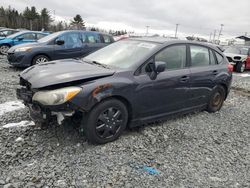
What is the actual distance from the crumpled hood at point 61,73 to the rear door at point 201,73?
1.84 metres

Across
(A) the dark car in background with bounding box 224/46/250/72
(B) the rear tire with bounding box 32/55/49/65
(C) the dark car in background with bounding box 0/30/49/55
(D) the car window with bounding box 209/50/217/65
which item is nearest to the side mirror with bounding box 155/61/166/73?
(D) the car window with bounding box 209/50/217/65

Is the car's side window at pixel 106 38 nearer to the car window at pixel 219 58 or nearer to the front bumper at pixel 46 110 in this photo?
the car window at pixel 219 58

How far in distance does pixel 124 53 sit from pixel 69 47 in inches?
216

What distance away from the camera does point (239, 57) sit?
43.8 feet

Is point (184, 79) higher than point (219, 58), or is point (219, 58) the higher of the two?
point (219, 58)

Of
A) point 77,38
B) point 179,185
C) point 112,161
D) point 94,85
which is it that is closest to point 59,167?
point 112,161

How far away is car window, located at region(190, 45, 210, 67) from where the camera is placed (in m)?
4.62

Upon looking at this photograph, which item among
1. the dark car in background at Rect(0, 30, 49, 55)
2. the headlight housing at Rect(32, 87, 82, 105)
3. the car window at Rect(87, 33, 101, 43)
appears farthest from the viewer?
the dark car in background at Rect(0, 30, 49, 55)

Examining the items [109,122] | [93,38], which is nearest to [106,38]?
[93,38]

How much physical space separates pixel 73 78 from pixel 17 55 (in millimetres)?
5986

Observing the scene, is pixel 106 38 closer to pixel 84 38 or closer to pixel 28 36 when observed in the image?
pixel 84 38

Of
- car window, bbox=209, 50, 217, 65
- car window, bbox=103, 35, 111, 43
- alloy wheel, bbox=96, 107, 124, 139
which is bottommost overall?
alloy wheel, bbox=96, 107, 124, 139

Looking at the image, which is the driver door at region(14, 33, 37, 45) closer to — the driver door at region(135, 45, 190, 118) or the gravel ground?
the gravel ground

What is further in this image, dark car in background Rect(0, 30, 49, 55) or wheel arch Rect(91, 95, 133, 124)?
dark car in background Rect(0, 30, 49, 55)
